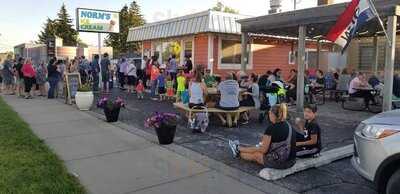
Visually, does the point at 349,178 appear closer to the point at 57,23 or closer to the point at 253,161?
the point at 253,161

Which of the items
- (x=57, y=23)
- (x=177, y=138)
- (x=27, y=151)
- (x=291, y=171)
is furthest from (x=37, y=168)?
(x=57, y=23)

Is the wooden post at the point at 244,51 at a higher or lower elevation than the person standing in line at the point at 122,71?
higher

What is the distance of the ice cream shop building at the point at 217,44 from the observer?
16.4m

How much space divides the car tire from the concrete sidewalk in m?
1.26

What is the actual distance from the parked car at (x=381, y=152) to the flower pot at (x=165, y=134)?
381cm

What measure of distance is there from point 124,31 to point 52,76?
38681mm

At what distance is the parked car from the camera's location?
4.27 meters

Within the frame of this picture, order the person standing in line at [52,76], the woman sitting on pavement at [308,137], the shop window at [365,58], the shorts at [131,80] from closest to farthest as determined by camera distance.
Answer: the woman sitting on pavement at [308,137], the person standing in line at [52,76], the shorts at [131,80], the shop window at [365,58]

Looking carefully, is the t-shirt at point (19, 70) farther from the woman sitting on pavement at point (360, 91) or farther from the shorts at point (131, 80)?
the woman sitting on pavement at point (360, 91)

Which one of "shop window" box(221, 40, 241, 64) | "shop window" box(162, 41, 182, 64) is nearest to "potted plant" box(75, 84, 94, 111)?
"shop window" box(221, 40, 241, 64)

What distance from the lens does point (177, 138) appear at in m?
8.38

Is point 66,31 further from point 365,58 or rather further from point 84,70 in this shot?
point 365,58

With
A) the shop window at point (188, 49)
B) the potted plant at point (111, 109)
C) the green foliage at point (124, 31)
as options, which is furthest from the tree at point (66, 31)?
the potted plant at point (111, 109)

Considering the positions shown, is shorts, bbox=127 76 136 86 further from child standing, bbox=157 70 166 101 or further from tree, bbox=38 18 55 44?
tree, bbox=38 18 55 44
